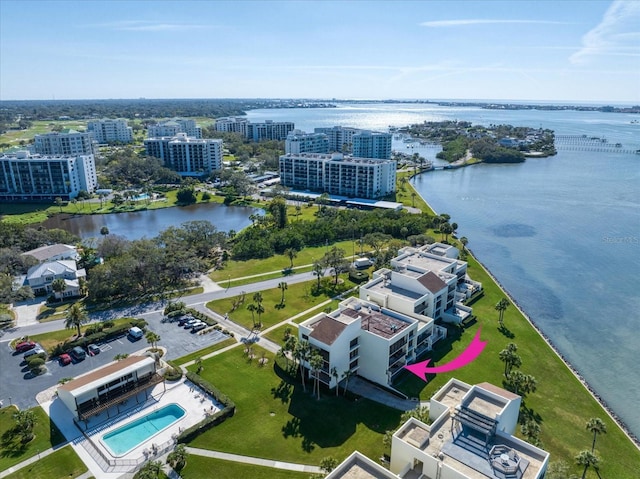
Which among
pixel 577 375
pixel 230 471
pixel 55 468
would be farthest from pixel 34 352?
pixel 577 375

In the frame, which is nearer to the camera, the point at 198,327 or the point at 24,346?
the point at 24,346

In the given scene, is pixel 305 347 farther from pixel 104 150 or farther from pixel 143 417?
pixel 104 150

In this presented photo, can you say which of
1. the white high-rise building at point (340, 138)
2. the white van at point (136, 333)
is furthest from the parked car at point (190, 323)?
the white high-rise building at point (340, 138)

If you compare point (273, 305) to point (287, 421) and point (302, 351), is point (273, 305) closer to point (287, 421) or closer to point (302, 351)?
point (302, 351)

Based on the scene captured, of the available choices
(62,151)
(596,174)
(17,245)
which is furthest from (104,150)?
(596,174)


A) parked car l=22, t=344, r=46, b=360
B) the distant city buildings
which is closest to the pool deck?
parked car l=22, t=344, r=46, b=360

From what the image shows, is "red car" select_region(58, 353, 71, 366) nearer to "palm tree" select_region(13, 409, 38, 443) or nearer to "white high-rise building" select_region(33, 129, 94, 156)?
"palm tree" select_region(13, 409, 38, 443)

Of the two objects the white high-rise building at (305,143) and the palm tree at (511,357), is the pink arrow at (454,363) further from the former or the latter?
the white high-rise building at (305,143)
